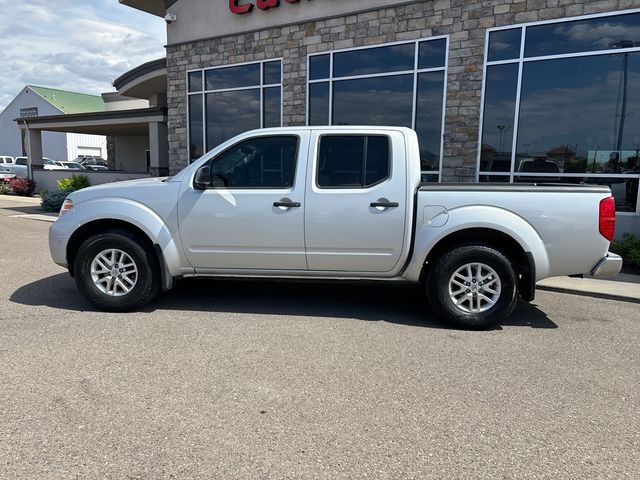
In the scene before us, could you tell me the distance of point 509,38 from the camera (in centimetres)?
933

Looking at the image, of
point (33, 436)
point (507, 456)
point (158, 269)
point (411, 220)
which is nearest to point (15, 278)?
point (158, 269)

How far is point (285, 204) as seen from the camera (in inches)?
194

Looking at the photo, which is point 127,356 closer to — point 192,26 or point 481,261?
point 481,261

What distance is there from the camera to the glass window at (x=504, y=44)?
927cm

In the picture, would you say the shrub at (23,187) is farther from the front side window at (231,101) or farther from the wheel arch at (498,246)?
the wheel arch at (498,246)

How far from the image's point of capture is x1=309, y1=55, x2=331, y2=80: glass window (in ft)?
37.3

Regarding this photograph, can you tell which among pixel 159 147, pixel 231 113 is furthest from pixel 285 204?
pixel 159 147

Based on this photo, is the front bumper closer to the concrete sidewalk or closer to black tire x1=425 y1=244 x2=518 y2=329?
black tire x1=425 y1=244 x2=518 y2=329

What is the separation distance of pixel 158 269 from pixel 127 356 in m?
1.33

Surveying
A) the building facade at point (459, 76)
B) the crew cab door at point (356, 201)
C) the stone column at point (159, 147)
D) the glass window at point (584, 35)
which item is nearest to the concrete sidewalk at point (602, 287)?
the building facade at point (459, 76)

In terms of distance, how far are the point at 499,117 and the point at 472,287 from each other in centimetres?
596

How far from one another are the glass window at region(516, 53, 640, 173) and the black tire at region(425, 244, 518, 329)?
17.8 ft

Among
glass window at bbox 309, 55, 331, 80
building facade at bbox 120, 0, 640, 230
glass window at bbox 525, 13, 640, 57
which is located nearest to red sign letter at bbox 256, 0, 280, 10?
building facade at bbox 120, 0, 640, 230

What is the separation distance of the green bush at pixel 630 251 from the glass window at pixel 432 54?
16.0 ft
